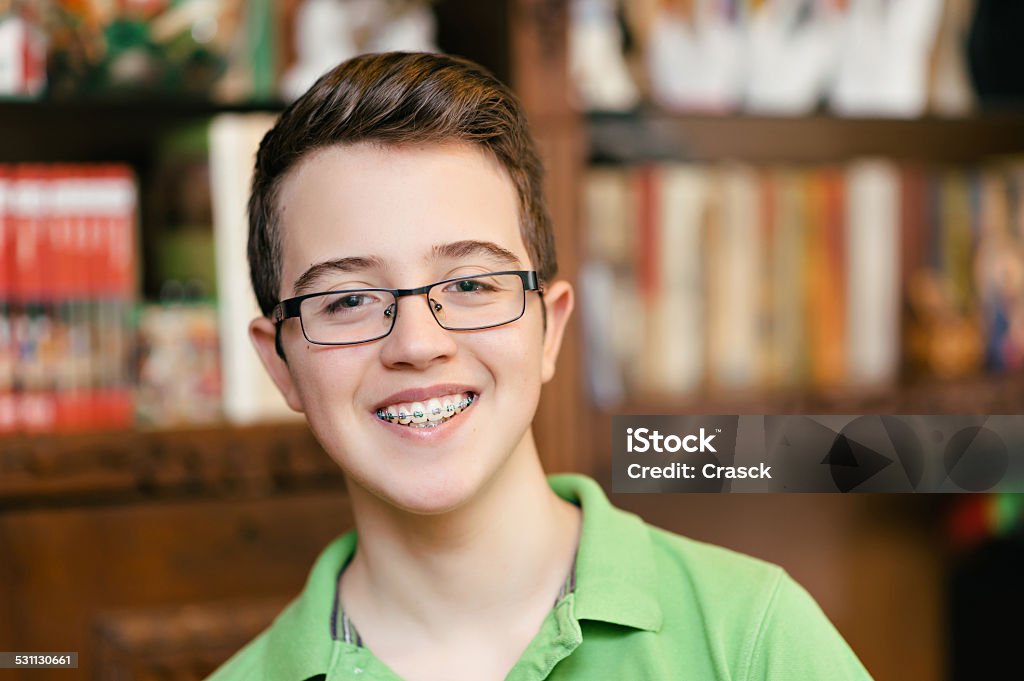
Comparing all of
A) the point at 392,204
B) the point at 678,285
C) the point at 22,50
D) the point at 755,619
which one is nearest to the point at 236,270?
the point at 22,50

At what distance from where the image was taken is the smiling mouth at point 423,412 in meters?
0.76

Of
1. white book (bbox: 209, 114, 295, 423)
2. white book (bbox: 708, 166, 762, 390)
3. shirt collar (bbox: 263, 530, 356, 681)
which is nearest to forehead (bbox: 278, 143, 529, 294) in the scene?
shirt collar (bbox: 263, 530, 356, 681)

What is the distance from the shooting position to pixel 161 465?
4.84ft

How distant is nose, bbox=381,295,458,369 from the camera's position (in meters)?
0.73

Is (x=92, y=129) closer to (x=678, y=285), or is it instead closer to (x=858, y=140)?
(x=678, y=285)

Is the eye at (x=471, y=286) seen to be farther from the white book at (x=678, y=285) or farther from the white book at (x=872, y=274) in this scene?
the white book at (x=872, y=274)

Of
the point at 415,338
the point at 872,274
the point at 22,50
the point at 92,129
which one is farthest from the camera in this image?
the point at 872,274

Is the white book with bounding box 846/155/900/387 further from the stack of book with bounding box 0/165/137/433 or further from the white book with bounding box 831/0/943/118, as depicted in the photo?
the stack of book with bounding box 0/165/137/433

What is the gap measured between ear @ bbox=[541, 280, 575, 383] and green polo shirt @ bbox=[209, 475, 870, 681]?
0.12 m

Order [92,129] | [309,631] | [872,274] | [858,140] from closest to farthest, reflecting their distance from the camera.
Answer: [309,631] < [92,129] < [872,274] < [858,140]

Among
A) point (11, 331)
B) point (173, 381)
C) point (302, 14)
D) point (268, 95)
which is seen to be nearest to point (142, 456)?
point (173, 381)

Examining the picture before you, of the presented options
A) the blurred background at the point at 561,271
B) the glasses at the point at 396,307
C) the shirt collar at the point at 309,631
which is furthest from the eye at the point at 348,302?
the blurred background at the point at 561,271

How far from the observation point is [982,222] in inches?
68.3

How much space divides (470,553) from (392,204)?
0.25 metres
